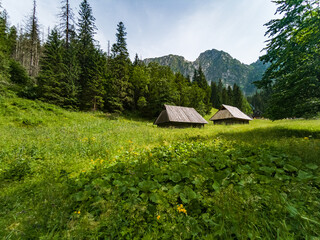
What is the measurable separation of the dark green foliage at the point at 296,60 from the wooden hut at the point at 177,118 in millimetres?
10858

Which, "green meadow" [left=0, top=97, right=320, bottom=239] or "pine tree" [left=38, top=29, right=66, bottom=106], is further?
"pine tree" [left=38, top=29, right=66, bottom=106]

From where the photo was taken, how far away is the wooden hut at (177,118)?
17919mm

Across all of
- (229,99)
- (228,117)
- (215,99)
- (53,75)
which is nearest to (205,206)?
(53,75)

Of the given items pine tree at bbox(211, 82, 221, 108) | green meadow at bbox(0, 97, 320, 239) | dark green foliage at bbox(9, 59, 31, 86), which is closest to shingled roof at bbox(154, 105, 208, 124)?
green meadow at bbox(0, 97, 320, 239)

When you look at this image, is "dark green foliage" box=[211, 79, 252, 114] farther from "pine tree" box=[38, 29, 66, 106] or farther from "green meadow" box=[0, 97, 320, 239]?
"green meadow" box=[0, 97, 320, 239]

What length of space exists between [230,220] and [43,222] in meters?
2.90

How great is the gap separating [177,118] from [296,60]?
1265 centimetres

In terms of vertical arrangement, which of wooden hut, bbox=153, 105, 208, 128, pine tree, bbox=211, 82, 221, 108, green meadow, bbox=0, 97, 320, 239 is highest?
pine tree, bbox=211, 82, 221, 108

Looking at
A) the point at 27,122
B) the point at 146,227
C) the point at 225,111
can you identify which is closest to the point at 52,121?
the point at 27,122

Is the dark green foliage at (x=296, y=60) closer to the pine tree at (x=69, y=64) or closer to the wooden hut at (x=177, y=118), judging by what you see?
the wooden hut at (x=177, y=118)

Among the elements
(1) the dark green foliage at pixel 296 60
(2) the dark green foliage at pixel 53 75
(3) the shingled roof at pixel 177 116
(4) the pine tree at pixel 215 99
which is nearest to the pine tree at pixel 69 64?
(2) the dark green foliage at pixel 53 75

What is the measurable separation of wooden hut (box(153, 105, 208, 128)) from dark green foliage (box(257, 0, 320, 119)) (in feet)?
35.6

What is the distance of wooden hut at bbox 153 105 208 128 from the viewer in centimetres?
1792

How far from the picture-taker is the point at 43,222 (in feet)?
6.57
